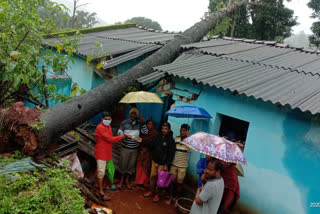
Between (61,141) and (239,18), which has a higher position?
(239,18)

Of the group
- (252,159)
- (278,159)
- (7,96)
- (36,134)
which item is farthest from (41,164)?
(278,159)

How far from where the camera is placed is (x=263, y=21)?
1688 centimetres

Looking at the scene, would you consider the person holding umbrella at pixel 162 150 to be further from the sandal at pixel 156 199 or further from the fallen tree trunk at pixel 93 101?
the fallen tree trunk at pixel 93 101

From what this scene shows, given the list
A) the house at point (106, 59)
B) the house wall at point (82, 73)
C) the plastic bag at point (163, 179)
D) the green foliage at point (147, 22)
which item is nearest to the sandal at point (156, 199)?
the plastic bag at point (163, 179)

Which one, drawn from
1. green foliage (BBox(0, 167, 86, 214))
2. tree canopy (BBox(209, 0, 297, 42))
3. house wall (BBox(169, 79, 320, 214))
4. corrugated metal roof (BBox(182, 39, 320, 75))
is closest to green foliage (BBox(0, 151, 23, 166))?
green foliage (BBox(0, 167, 86, 214))

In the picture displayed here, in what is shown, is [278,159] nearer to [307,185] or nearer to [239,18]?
[307,185]

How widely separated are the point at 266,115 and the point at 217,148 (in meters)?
1.60

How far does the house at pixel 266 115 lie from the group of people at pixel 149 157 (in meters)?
0.67

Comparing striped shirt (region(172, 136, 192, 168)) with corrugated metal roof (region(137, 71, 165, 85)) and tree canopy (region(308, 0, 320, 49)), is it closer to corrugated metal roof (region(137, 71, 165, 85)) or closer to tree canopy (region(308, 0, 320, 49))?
corrugated metal roof (region(137, 71, 165, 85))

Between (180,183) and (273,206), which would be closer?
(273,206)

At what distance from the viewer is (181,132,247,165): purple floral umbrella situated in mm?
3608

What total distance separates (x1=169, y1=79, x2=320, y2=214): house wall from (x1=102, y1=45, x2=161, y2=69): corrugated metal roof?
3743mm

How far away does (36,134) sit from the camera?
4.37 metres

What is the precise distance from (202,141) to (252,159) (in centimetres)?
151
